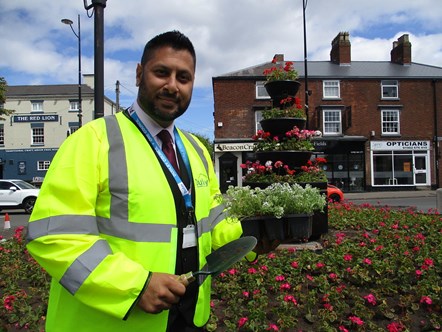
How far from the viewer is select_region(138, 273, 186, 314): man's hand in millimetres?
1344

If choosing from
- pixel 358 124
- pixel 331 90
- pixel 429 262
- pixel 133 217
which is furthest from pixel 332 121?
pixel 133 217

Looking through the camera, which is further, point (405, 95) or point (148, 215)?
point (405, 95)

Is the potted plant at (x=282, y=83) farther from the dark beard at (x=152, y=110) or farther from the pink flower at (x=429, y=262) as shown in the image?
the dark beard at (x=152, y=110)

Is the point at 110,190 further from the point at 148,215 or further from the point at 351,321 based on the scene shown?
the point at 351,321

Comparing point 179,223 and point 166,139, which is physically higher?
point 166,139

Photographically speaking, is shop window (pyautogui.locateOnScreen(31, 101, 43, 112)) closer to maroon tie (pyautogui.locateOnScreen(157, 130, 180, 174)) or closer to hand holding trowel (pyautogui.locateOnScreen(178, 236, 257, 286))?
maroon tie (pyautogui.locateOnScreen(157, 130, 180, 174))

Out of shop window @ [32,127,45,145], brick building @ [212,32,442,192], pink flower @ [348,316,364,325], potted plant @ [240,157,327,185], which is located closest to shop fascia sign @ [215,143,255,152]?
brick building @ [212,32,442,192]

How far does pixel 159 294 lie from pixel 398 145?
94.6ft

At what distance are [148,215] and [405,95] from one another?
29989mm

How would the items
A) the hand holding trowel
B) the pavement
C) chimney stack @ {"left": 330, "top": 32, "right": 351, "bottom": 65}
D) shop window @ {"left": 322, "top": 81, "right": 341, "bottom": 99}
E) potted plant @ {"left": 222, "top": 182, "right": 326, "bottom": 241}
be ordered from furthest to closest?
chimney stack @ {"left": 330, "top": 32, "right": 351, "bottom": 65}
shop window @ {"left": 322, "top": 81, "right": 341, "bottom": 99}
the pavement
potted plant @ {"left": 222, "top": 182, "right": 326, "bottom": 241}
the hand holding trowel

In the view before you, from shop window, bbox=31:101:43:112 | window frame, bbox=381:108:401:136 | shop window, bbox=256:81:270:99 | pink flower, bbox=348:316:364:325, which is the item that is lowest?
pink flower, bbox=348:316:364:325

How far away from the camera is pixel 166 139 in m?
1.81

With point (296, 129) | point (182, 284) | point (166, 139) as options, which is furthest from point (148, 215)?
point (296, 129)

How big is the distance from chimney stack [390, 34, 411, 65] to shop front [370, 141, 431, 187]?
22.8ft
